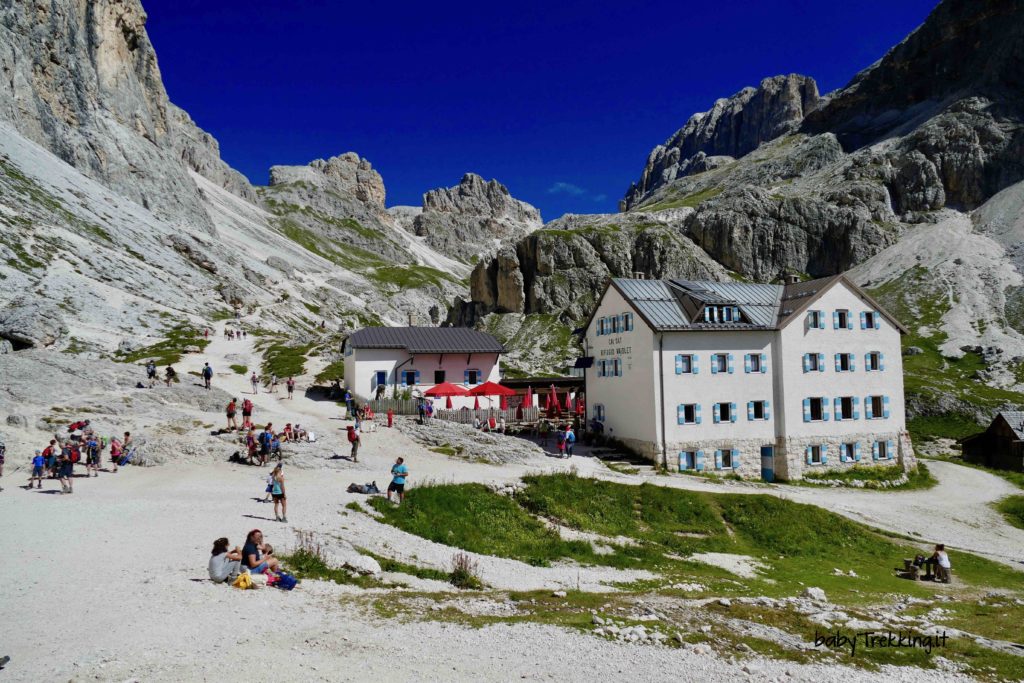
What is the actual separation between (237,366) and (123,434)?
3355 centimetres

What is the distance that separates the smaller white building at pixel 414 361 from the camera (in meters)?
51.8

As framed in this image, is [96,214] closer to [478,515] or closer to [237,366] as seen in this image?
[237,366]

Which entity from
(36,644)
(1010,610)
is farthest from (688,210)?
(36,644)

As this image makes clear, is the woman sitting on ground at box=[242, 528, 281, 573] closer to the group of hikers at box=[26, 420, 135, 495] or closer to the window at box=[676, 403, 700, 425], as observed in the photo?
the group of hikers at box=[26, 420, 135, 495]

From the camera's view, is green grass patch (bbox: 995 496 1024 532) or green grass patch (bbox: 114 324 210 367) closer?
green grass patch (bbox: 995 496 1024 532)

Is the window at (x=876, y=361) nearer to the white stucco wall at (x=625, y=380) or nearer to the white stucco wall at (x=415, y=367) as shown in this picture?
the white stucco wall at (x=625, y=380)

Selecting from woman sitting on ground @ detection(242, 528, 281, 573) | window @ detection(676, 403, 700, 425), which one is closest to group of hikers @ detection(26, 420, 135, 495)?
woman sitting on ground @ detection(242, 528, 281, 573)

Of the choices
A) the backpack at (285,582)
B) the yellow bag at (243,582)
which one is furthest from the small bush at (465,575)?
the yellow bag at (243,582)

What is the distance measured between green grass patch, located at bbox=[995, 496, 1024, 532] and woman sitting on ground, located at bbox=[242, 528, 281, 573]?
153 ft

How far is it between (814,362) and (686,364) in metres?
11.5

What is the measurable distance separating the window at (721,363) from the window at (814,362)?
21.8 ft

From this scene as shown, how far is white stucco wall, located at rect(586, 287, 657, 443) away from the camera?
43.0 meters

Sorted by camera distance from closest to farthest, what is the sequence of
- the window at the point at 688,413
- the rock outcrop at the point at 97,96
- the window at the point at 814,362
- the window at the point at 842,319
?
the window at the point at 688,413
the window at the point at 814,362
the window at the point at 842,319
the rock outcrop at the point at 97,96

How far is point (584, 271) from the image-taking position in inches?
5251
